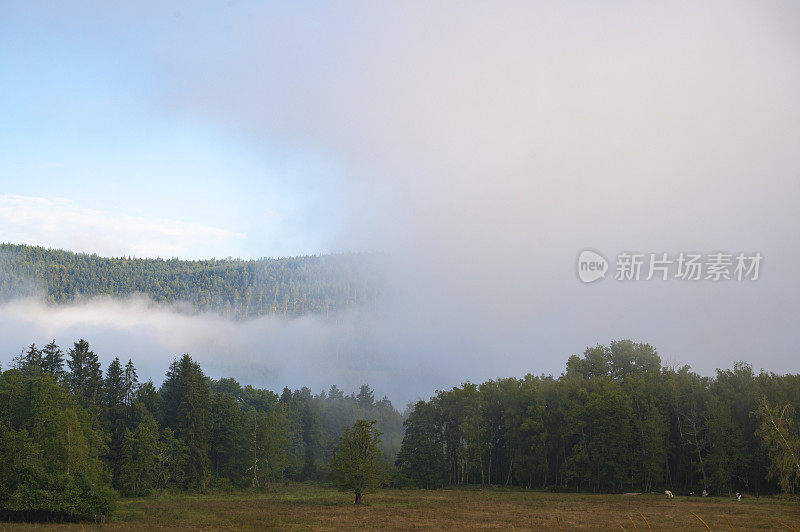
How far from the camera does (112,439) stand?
3312 inches

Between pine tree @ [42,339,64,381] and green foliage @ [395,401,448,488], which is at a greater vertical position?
pine tree @ [42,339,64,381]

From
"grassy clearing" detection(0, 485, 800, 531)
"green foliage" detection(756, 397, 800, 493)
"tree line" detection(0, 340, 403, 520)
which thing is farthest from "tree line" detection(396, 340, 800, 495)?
"tree line" detection(0, 340, 403, 520)

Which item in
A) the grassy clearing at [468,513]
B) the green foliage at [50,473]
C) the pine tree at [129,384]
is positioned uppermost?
the pine tree at [129,384]

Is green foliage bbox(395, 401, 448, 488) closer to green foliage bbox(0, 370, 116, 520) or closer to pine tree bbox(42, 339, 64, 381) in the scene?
green foliage bbox(0, 370, 116, 520)

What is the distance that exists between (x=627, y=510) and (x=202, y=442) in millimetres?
67133

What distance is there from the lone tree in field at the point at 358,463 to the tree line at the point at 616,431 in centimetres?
3063

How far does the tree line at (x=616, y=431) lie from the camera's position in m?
74.8

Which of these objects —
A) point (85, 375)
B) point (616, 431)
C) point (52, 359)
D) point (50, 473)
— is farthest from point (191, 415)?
point (616, 431)

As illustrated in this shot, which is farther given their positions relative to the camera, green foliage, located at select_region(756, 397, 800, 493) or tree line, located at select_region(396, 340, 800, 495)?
tree line, located at select_region(396, 340, 800, 495)

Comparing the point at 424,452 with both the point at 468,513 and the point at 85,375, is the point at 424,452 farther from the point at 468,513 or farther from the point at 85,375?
the point at 85,375

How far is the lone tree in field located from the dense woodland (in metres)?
0.16

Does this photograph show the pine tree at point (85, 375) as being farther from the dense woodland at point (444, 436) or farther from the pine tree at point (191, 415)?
the pine tree at point (191, 415)

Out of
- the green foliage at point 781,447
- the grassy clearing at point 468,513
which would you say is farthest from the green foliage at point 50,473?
the green foliage at point 781,447

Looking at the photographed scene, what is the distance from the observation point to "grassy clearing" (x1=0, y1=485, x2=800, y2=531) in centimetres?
4506
